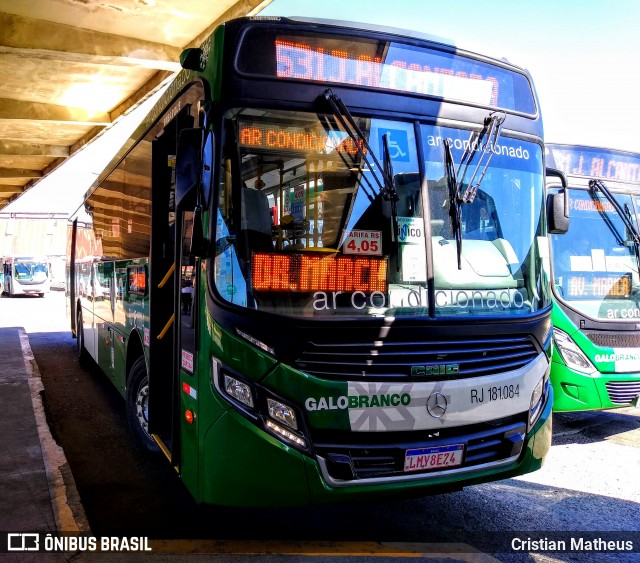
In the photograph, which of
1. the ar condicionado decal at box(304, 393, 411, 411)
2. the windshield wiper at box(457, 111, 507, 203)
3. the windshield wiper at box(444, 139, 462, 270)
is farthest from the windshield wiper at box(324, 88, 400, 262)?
the ar condicionado decal at box(304, 393, 411, 411)

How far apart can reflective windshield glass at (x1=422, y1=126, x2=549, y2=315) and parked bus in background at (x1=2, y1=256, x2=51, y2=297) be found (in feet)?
135

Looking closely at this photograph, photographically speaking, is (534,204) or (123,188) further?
(123,188)

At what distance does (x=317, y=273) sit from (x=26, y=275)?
41166 millimetres

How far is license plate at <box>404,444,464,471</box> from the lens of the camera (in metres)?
3.62

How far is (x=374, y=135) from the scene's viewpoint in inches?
152

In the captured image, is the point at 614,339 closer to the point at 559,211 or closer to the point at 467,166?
the point at 559,211

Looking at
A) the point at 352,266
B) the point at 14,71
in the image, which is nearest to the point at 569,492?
the point at 352,266

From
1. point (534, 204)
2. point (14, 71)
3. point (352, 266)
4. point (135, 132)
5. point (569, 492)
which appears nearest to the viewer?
point (352, 266)

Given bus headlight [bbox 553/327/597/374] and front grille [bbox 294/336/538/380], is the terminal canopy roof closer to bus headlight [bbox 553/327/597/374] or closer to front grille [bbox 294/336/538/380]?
bus headlight [bbox 553/327/597/374]

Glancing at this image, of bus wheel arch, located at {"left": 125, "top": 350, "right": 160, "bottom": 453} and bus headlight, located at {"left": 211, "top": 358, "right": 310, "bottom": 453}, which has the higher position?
bus headlight, located at {"left": 211, "top": 358, "right": 310, "bottom": 453}

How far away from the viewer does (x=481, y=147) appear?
4.18 m

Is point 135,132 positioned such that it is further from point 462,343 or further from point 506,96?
point 462,343

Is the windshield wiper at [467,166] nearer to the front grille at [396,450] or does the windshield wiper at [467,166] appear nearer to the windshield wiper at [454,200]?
the windshield wiper at [454,200]

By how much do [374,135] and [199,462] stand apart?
2229 mm
